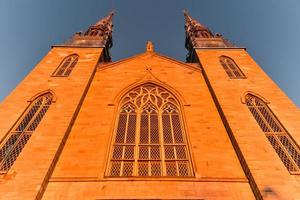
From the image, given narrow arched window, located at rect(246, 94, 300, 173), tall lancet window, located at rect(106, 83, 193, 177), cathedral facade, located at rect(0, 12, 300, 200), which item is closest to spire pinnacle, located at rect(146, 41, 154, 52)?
cathedral facade, located at rect(0, 12, 300, 200)

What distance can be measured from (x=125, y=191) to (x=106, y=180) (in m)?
0.73

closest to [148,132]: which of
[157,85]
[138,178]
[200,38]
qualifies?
[138,178]

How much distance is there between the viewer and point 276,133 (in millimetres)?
11039

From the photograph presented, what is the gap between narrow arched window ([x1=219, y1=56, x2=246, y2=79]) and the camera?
14706mm

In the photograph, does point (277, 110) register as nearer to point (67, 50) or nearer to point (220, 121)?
point (220, 121)

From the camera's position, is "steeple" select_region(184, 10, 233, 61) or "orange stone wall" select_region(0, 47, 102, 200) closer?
"orange stone wall" select_region(0, 47, 102, 200)

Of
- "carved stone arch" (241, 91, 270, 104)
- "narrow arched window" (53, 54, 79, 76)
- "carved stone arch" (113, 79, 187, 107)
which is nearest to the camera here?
"carved stone arch" (241, 91, 270, 104)

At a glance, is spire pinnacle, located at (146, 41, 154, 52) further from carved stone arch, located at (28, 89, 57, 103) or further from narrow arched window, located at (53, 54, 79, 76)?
carved stone arch, located at (28, 89, 57, 103)

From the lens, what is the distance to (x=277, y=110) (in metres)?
12.0

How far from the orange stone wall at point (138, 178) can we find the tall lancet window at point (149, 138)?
319 mm

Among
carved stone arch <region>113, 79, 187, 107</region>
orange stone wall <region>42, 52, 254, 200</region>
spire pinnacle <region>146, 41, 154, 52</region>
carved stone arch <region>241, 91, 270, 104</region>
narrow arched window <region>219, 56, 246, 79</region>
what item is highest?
spire pinnacle <region>146, 41, 154, 52</region>

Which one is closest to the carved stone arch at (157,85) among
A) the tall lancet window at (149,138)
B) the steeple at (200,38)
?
the tall lancet window at (149,138)

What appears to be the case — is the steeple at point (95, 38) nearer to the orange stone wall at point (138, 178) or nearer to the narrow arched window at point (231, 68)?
the orange stone wall at point (138, 178)

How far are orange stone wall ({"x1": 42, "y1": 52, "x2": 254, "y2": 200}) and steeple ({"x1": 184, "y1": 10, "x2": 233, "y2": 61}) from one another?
4.45 metres
